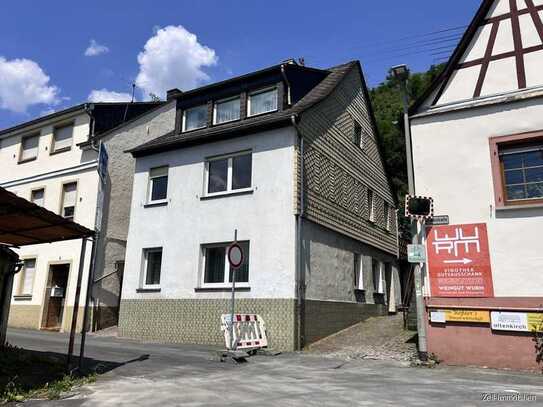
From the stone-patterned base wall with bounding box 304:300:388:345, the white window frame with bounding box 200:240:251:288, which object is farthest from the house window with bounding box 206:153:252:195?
the stone-patterned base wall with bounding box 304:300:388:345

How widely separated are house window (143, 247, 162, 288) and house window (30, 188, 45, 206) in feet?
27.3

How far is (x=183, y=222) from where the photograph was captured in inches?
649

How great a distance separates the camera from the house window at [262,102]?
16797 mm

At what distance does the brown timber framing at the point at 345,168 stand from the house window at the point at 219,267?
8.02 feet

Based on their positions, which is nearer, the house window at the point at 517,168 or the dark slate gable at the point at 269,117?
the house window at the point at 517,168

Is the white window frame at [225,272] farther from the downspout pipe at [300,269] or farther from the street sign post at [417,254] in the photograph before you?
the street sign post at [417,254]

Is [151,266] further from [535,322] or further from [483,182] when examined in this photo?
[535,322]

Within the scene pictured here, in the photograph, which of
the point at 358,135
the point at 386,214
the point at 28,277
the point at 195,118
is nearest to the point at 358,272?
the point at 386,214

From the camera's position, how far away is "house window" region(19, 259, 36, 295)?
21.6 meters

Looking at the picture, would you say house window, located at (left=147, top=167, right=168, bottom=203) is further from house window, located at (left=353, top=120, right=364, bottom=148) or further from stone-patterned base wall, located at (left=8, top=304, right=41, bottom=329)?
house window, located at (left=353, top=120, right=364, bottom=148)

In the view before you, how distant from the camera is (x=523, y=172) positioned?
36.3 feet

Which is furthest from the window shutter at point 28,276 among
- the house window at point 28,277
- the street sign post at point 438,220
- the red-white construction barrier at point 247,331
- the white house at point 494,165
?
the street sign post at point 438,220

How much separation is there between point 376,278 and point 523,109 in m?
11.8

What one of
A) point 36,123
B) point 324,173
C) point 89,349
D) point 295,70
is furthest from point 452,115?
point 36,123
